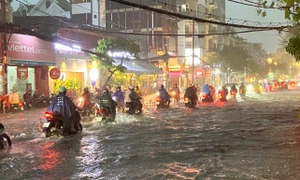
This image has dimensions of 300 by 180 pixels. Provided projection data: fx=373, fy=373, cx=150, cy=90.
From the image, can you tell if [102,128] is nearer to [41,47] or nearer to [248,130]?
[248,130]

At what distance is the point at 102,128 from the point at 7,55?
1143 cm

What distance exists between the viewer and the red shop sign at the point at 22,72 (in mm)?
25344

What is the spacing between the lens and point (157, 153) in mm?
9594

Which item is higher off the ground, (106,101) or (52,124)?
(106,101)

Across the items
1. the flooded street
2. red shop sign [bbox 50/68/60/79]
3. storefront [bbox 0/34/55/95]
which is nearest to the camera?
the flooded street

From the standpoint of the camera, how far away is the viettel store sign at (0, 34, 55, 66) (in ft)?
77.6

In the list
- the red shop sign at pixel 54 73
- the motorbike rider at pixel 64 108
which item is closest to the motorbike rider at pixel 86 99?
the motorbike rider at pixel 64 108

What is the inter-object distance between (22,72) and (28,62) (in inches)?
44.6

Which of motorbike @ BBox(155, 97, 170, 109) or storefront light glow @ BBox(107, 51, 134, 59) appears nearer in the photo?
motorbike @ BBox(155, 97, 170, 109)

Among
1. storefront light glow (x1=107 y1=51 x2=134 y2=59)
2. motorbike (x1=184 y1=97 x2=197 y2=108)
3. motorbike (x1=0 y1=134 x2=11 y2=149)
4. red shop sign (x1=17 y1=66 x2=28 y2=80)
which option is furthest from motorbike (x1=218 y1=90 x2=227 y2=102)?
motorbike (x1=0 y1=134 x2=11 y2=149)

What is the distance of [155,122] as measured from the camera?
16984mm

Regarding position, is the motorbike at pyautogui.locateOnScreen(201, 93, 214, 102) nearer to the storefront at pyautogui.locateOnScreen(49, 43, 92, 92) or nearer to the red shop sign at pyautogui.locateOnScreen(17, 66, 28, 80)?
Result: the storefront at pyautogui.locateOnScreen(49, 43, 92, 92)

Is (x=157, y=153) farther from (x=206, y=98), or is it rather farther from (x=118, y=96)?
(x=206, y=98)

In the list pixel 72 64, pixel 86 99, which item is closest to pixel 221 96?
pixel 72 64
